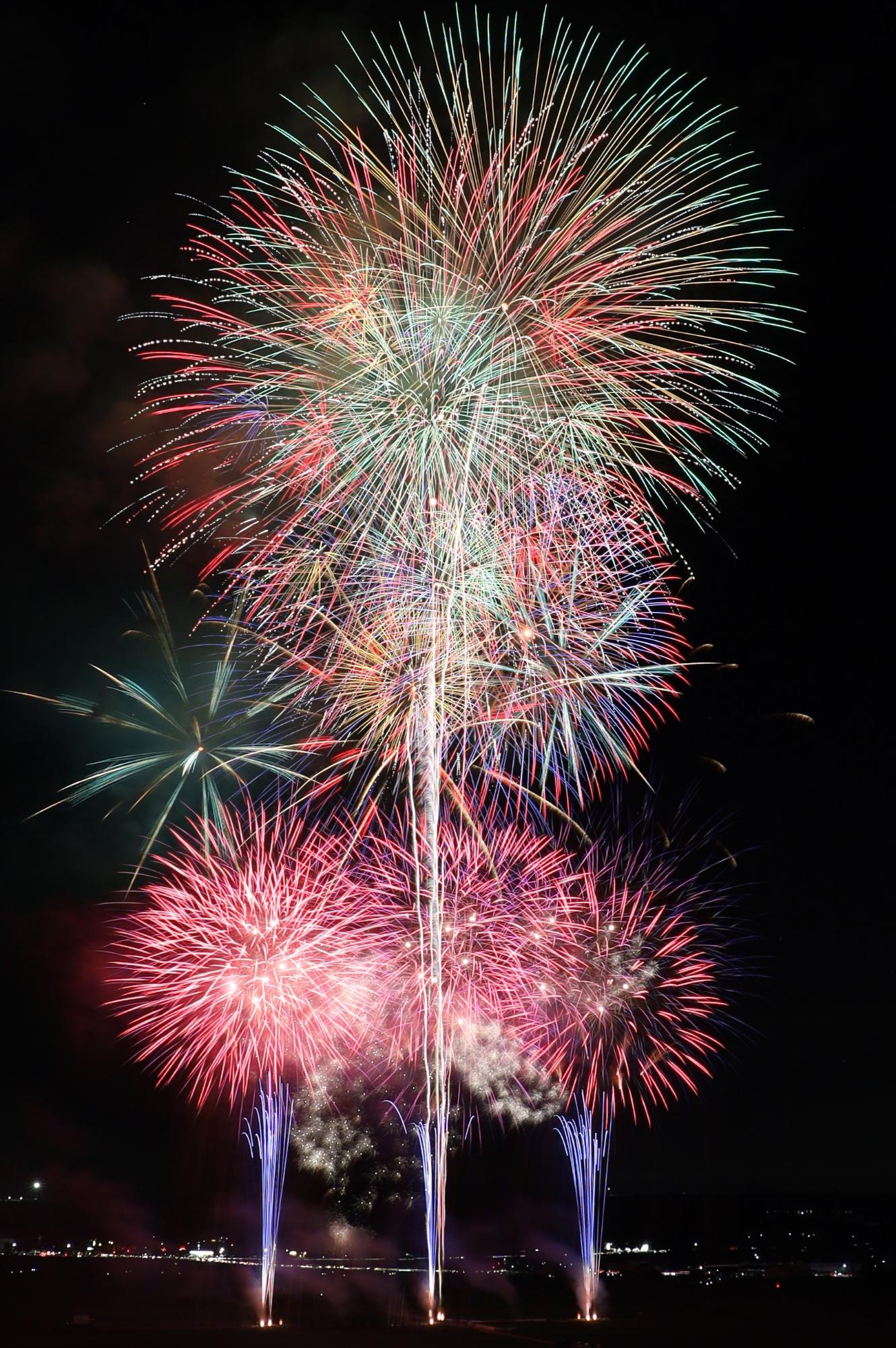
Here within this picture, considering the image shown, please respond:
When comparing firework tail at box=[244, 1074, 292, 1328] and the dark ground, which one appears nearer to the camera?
the dark ground

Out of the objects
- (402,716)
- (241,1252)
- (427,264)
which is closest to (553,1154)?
(241,1252)

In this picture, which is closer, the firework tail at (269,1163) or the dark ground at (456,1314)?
the dark ground at (456,1314)

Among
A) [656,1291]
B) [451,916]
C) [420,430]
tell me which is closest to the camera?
[420,430]

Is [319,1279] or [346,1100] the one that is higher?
[346,1100]

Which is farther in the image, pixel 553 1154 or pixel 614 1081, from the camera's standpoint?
pixel 553 1154

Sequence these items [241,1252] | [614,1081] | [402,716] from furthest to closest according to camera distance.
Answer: [241,1252] → [614,1081] → [402,716]

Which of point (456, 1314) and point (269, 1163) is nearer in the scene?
point (269, 1163)

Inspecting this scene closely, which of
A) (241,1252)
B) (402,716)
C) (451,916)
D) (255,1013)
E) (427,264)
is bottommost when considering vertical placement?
(241,1252)

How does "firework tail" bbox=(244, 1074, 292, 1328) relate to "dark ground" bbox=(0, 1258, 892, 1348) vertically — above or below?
above

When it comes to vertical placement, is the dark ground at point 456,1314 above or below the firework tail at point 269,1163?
below

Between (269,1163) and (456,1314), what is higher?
(269,1163)

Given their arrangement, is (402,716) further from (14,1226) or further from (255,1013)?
(14,1226)
